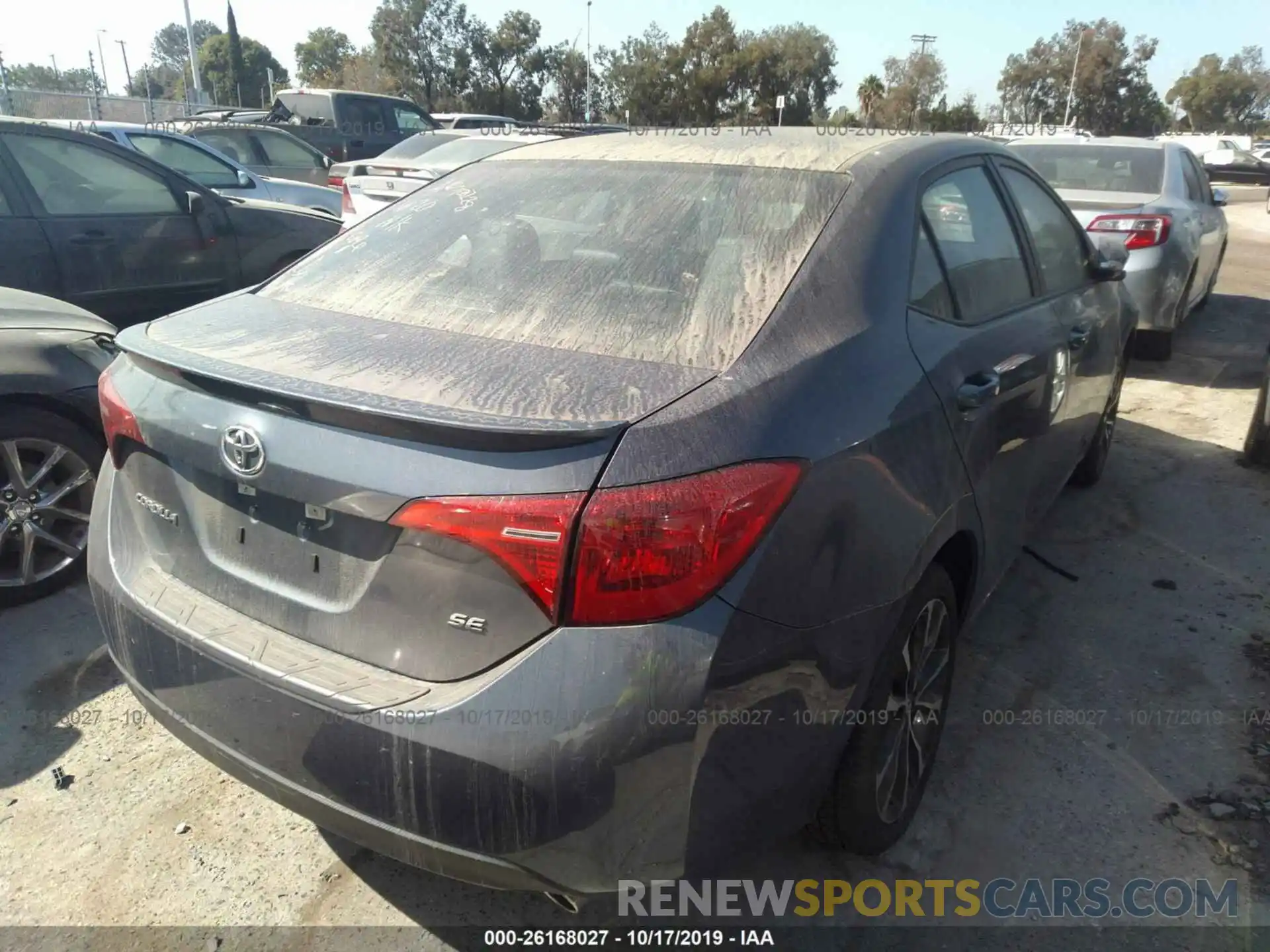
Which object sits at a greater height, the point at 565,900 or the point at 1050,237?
the point at 1050,237

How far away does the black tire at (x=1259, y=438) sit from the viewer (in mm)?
5207

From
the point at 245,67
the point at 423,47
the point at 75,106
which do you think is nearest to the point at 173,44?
the point at 245,67

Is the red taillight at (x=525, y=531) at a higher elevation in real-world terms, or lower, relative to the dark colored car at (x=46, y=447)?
higher

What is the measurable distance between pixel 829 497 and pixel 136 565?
1.55m

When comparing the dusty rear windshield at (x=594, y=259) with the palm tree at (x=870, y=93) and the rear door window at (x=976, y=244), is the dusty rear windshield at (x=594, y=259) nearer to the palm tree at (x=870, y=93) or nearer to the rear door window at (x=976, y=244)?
the rear door window at (x=976, y=244)

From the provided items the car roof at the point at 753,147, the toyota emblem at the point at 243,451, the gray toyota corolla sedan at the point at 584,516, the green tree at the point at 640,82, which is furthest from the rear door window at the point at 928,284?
the green tree at the point at 640,82

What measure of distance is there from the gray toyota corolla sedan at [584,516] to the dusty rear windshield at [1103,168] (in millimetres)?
5769

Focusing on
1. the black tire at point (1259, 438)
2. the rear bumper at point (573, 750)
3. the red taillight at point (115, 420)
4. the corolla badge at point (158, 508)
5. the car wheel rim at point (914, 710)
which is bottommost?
the black tire at point (1259, 438)

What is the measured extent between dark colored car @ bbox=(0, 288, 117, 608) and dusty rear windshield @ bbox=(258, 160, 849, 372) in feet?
4.73

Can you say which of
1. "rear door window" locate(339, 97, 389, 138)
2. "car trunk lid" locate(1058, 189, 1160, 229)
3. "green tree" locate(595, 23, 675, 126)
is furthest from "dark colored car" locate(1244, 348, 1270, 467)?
"green tree" locate(595, 23, 675, 126)

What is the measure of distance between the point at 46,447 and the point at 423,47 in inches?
2090

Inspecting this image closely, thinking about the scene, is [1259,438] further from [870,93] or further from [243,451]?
[870,93]

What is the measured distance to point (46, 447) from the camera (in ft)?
11.6

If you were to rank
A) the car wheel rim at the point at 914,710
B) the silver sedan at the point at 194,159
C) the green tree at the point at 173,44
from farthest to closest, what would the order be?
the green tree at the point at 173,44
the silver sedan at the point at 194,159
the car wheel rim at the point at 914,710
